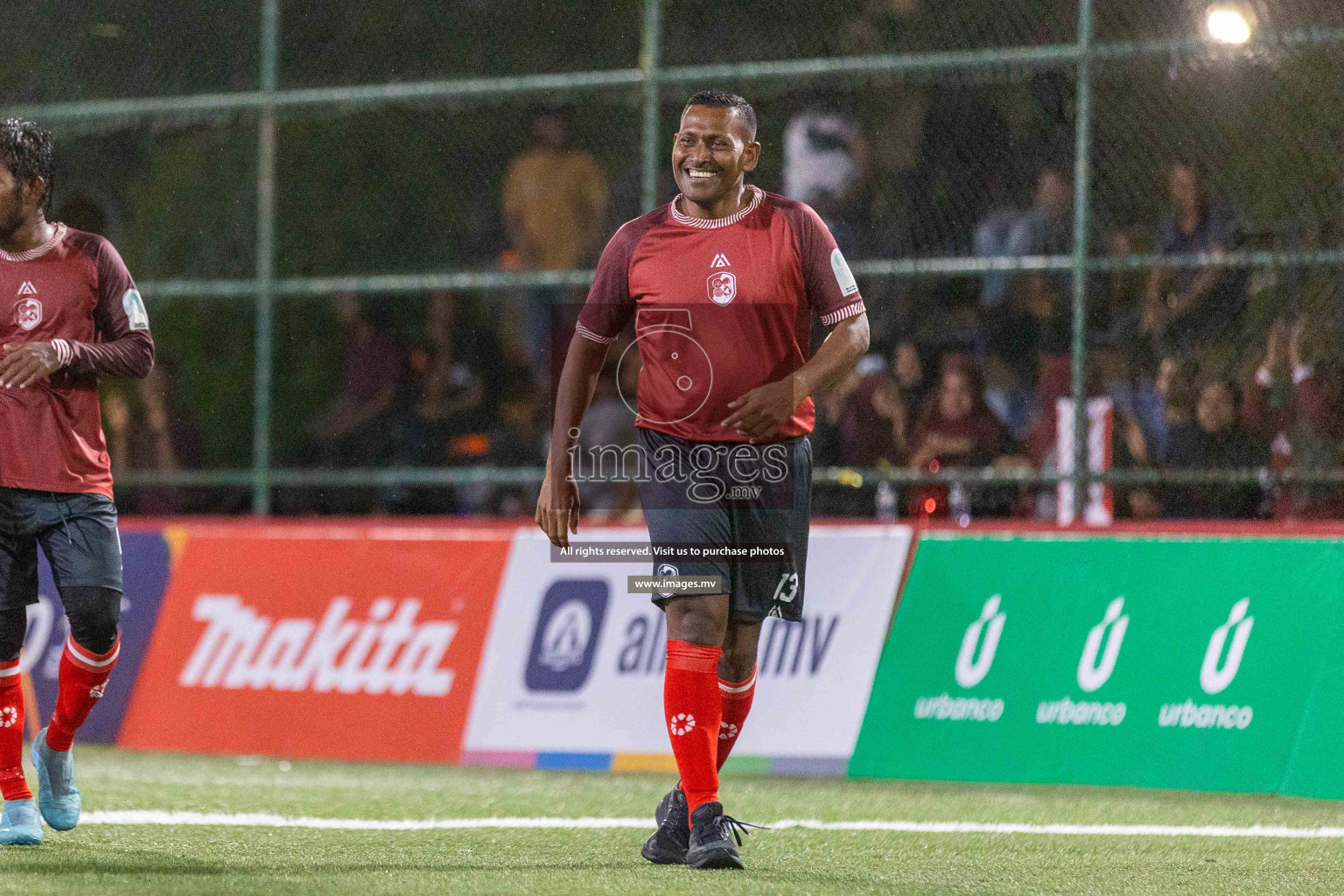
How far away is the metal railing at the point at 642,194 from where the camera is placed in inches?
351

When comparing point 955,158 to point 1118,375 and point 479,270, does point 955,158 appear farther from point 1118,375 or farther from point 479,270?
point 479,270

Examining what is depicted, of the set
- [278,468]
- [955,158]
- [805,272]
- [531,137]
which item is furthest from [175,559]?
[805,272]

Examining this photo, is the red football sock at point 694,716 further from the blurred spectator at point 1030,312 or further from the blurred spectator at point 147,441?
the blurred spectator at point 147,441

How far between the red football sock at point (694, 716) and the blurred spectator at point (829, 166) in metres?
4.44

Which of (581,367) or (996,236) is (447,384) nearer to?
(996,236)

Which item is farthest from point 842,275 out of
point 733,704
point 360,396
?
point 360,396

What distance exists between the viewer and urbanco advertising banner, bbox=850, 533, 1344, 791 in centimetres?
750

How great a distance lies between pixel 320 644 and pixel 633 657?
5.31 feet

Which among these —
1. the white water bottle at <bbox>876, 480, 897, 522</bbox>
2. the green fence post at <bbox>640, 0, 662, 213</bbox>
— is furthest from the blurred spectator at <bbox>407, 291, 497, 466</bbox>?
the white water bottle at <bbox>876, 480, 897, 522</bbox>

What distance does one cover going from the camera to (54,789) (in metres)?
6.00

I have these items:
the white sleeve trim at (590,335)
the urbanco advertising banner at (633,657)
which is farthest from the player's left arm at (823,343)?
the urbanco advertising banner at (633,657)

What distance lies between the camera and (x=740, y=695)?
5949 millimetres

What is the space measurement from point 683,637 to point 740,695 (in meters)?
0.47

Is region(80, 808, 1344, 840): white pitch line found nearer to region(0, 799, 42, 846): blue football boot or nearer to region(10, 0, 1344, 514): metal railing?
region(0, 799, 42, 846): blue football boot
